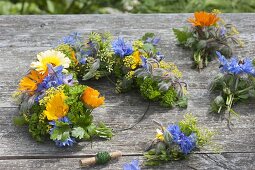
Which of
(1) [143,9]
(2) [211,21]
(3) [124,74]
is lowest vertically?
(1) [143,9]

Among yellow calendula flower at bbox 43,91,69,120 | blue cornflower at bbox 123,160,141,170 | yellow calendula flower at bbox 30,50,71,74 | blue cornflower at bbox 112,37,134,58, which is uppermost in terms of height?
blue cornflower at bbox 112,37,134,58

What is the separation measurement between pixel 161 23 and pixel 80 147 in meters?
1.15

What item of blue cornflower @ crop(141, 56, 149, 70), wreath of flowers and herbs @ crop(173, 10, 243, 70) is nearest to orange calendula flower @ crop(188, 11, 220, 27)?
wreath of flowers and herbs @ crop(173, 10, 243, 70)

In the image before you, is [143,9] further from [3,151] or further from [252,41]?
[3,151]

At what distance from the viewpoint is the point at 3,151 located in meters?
2.42

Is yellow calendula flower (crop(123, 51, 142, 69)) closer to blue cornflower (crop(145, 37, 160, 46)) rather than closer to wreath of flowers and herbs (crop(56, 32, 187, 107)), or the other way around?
wreath of flowers and herbs (crop(56, 32, 187, 107))

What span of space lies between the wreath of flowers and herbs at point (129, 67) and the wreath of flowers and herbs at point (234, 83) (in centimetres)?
16

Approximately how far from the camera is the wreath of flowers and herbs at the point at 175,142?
7.64 feet

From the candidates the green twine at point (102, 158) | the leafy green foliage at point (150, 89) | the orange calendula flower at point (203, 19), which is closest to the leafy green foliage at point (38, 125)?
the green twine at point (102, 158)

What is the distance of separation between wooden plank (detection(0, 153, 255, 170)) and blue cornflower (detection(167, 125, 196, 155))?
1.6 inches

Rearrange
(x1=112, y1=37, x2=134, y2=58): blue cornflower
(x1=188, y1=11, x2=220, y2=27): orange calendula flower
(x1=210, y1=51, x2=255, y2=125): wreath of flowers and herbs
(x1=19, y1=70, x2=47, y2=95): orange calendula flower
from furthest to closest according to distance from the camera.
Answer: (x1=188, y1=11, x2=220, y2=27): orange calendula flower → (x1=112, y1=37, x2=134, y2=58): blue cornflower → (x1=210, y1=51, x2=255, y2=125): wreath of flowers and herbs → (x1=19, y1=70, x2=47, y2=95): orange calendula flower

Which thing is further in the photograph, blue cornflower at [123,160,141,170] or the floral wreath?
the floral wreath

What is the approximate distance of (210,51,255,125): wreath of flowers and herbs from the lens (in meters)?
2.64

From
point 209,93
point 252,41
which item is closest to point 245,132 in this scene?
point 209,93
